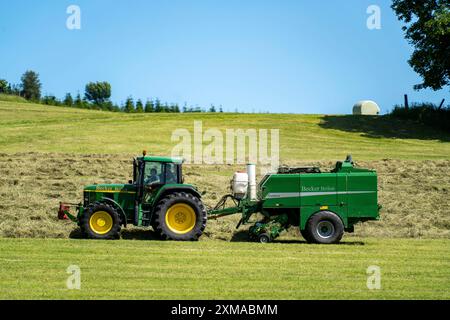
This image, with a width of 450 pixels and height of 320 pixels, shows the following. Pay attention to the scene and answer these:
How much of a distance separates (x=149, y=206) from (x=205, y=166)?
30.1ft

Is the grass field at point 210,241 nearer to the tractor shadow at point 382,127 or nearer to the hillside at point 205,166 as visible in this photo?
the hillside at point 205,166

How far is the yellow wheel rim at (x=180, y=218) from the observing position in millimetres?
16781

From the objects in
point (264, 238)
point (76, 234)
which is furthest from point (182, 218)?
point (76, 234)

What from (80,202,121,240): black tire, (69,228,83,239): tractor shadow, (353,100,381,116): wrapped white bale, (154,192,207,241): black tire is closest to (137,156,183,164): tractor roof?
(154,192,207,241): black tire

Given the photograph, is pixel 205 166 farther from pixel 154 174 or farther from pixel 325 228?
pixel 325 228

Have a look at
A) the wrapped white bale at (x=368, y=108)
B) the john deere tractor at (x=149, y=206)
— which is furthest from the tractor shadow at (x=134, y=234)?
the wrapped white bale at (x=368, y=108)

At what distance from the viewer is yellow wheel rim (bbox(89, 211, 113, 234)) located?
54.7ft

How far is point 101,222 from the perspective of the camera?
16.7 meters

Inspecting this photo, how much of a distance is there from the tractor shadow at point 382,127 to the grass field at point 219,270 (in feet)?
80.3

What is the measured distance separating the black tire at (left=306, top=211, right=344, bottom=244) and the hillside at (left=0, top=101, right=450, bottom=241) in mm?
1906

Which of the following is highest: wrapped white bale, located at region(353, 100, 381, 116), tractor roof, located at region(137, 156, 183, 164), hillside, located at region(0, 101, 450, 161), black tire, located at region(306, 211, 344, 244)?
wrapped white bale, located at region(353, 100, 381, 116)

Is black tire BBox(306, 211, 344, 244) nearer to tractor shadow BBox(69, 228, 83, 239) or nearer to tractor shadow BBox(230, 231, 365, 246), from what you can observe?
tractor shadow BBox(230, 231, 365, 246)
